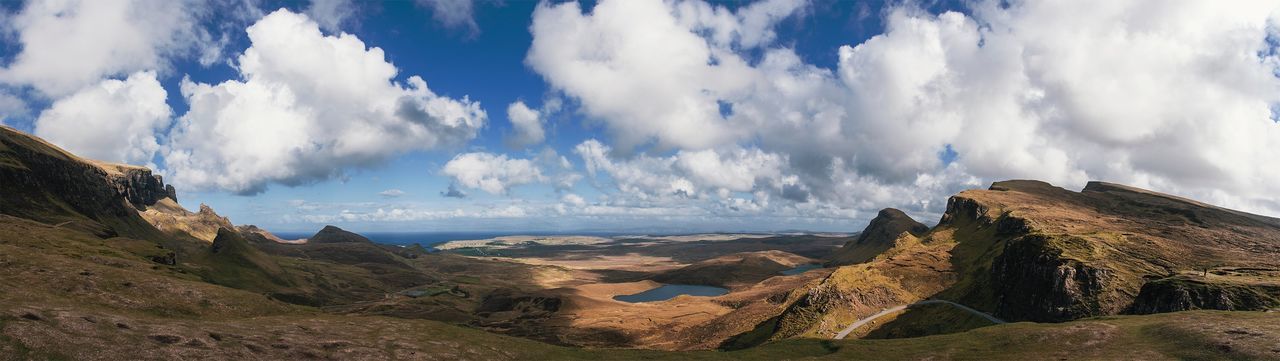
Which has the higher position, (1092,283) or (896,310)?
(1092,283)

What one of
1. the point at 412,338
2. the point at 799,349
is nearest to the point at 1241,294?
the point at 799,349

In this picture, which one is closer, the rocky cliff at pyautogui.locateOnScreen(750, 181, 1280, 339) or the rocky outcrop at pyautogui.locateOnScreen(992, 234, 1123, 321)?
the rocky cliff at pyautogui.locateOnScreen(750, 181, 1280, 339)

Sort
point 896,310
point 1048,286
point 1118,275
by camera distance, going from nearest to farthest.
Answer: point 1118,275 → point 1048,286 → point 896,310

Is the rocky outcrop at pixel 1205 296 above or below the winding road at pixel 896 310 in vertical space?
above

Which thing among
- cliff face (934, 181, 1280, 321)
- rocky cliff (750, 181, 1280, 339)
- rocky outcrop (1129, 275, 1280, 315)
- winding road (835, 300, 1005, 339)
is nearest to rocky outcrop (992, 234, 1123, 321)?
cliff face (934, 181, 1280, 321)

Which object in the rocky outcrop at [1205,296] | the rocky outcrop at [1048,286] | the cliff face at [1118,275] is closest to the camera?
the rocky outcrop at [1205,296]

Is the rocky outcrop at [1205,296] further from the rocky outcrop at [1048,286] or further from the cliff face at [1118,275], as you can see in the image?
the rocky outcrop at [1048,286]

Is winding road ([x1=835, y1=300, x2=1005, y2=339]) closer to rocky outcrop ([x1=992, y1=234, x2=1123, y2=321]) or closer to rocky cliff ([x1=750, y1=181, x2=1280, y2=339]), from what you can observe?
rocky cliff ([x1=750, y1=181, x2=1280, y2=339])

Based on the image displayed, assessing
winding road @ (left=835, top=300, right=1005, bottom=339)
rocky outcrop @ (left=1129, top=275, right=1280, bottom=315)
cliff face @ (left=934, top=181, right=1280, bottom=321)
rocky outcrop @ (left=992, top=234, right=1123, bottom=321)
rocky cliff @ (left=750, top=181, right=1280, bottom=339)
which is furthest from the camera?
winding road @ (left=835, top=300, right=1005, bottom=339)

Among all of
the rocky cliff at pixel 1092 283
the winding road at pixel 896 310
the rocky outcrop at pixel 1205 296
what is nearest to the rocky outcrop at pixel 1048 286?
the rocky cliff at pixel 1092 283

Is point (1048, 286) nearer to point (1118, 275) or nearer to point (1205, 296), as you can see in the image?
point (1118, 275)

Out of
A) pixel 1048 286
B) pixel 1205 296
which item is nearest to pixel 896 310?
Result: pixel 1048 286
